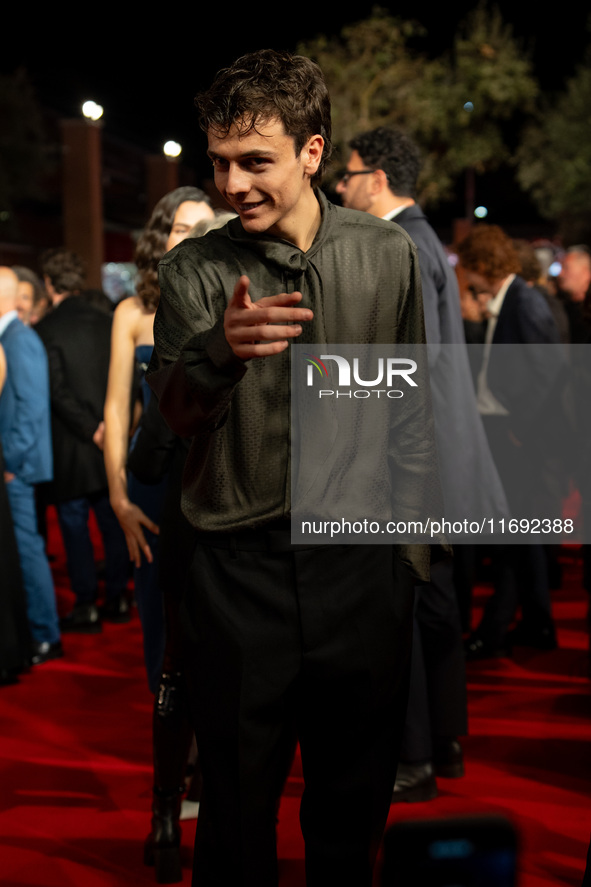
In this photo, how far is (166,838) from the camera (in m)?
2.61

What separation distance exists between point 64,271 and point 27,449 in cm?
135

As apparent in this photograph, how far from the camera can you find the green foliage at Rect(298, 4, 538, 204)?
1683 centimetres

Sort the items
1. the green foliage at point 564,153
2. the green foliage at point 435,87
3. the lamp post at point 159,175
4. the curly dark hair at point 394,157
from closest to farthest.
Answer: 1. the curly dark hair at point 394,157
2. the green foliage at point 435,87
3. the lamp post at point 159,175
4. the green foliage at point 564,153

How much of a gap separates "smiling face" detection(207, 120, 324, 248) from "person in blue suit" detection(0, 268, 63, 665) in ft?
11.0

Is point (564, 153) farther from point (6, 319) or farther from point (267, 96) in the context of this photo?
point (267, 96)

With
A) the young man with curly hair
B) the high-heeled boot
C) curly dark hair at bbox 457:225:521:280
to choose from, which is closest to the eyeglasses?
curly dark hair at bbox 457:225:521:280

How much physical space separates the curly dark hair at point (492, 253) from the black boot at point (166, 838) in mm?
3029

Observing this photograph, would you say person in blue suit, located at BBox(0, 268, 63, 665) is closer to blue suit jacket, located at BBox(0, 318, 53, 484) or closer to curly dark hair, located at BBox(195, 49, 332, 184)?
blue suit jacket, located at BBox(0, 318, 53, 484)

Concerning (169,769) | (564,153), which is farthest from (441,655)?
(564,153)

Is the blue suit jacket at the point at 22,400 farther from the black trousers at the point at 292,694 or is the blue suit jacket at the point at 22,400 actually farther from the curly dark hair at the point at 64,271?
the black trousers at the point at 292,694

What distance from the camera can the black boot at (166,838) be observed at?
260 cm

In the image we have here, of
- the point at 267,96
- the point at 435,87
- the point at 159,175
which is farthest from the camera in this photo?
the point at 159,175

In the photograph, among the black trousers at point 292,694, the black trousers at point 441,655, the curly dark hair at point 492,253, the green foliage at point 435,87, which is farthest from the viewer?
the green foliage at point 435,87

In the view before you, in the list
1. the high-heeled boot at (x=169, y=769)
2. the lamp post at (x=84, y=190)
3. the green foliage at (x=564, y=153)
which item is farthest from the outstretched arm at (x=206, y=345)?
the green foliage at (x=564, y=153)
